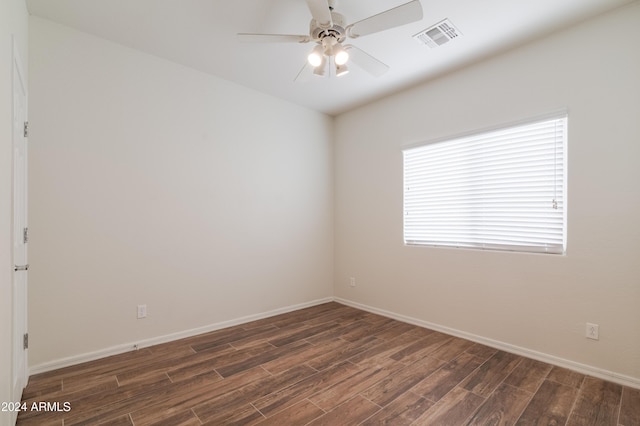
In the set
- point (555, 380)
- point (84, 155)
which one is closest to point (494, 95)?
point (555, 380)

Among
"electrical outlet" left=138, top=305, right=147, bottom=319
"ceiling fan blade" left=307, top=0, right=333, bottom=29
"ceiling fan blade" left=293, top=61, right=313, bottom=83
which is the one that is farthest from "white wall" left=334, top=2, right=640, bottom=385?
"electrical outlet" left=138, top=305, right=147, bottom=319

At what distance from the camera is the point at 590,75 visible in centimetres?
237

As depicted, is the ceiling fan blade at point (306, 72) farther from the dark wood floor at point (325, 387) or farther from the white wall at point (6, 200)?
the dark wood floor at point (325, 387)

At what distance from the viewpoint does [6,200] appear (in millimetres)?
1554

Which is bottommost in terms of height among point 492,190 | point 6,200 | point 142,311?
point 142,311

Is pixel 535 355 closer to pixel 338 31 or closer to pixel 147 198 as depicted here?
pixel 338 31

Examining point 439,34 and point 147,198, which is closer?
point 439,34

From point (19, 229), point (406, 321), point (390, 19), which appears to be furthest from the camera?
point (406, 321)

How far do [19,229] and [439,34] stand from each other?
3.55m

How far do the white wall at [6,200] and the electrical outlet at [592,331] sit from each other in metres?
3.76

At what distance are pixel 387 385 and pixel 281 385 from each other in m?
0.80

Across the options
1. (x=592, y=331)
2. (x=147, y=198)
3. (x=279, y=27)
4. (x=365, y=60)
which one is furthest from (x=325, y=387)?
(x=279, y=27)

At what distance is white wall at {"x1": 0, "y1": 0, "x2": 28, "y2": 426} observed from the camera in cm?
145

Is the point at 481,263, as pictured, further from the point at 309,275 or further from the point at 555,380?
the point at 309,275
